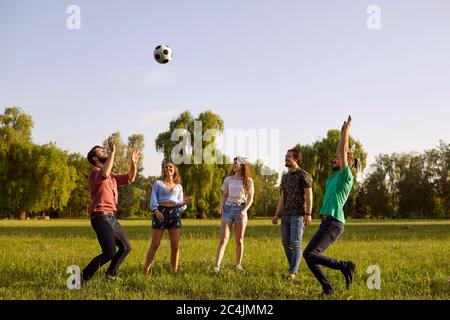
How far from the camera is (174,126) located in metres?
51.0

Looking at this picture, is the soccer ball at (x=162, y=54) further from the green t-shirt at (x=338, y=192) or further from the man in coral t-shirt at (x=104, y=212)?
the green t-shirt at (x=338, y=192)

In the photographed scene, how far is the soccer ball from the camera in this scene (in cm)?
1141

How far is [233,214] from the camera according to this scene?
9.24 meters

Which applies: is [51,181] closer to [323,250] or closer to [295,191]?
[295,191]

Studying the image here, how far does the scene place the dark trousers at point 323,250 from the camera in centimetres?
668

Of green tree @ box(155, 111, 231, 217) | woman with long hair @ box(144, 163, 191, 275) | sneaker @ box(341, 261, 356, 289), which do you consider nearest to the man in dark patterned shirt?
sneaker @ box(341, 261, 356, 289)

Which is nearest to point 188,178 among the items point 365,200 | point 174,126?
point 174,126

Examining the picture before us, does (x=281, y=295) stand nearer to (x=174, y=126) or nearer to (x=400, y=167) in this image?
(x=174, y=126)

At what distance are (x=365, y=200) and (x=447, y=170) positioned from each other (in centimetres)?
1362

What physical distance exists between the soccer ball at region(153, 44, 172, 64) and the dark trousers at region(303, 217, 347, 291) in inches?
247

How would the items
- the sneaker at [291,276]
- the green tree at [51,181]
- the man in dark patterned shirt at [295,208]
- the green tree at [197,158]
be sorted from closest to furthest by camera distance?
the sneaker at [291,276] < the man in dark patterned shirt at [295,208] < the green tree at [197,158] < the green tree at [51,181]

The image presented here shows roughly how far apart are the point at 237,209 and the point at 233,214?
12cm

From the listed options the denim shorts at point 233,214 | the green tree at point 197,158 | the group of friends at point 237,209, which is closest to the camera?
the group of friends at point 237,209

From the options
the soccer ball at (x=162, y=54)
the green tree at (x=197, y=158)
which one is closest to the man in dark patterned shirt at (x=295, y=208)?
the soccer ball at (x=162, y=54)
